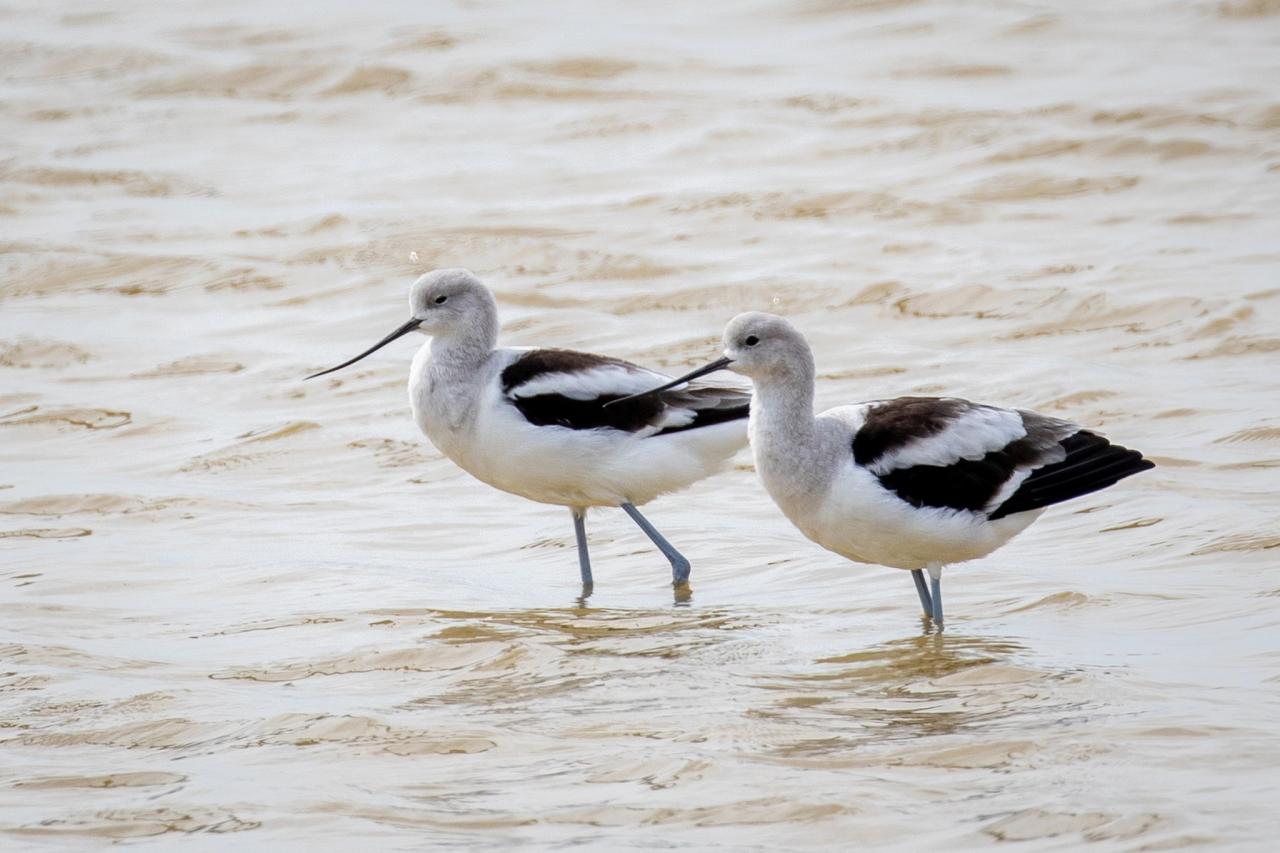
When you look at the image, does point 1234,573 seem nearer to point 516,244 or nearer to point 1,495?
point 1,495

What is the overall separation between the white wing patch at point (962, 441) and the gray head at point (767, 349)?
1.65 feet

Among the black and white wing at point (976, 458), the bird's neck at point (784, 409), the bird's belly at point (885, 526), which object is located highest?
the bird's neck at point (784, 409)

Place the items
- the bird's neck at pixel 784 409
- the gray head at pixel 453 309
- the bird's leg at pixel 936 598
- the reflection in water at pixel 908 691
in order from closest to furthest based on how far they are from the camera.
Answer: the reflection in water at pixel 908 691 < the bird's neck at pixel 784 409 < the bird's leg at pixel 936 598 < the gray head at pixel 453 309

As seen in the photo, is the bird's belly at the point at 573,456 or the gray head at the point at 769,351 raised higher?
the gray head at the point at 769,351

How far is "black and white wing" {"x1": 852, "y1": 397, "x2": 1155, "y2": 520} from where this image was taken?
620 centimetres

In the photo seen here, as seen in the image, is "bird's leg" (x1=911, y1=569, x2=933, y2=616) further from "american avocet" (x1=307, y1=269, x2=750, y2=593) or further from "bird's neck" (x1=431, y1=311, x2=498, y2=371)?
"bird's neck" (x1=431, y1=311, x2=498, y2=371)

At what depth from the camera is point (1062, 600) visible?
6684mm

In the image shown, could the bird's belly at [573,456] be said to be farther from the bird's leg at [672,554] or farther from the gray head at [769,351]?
the gray head at [769,351]

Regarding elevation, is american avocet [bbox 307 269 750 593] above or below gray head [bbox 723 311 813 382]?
below

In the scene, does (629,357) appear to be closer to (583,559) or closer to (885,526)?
(583,559)

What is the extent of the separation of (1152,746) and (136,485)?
5.31 meters

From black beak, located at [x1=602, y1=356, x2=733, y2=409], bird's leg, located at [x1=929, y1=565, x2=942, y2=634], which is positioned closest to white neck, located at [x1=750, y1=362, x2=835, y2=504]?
black beak, located at [x1=602, y1=356, x2=733, y2=409]

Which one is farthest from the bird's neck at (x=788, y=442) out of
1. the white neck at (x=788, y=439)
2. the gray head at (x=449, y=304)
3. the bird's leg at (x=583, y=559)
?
the gray head at (x=449, y=304)

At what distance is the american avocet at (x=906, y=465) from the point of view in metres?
6.17
